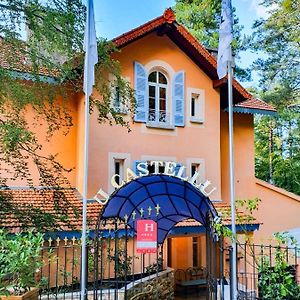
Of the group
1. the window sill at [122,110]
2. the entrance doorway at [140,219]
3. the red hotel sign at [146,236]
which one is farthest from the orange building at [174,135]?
the red hotel sign at [146,236]

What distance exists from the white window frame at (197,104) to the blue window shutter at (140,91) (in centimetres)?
167

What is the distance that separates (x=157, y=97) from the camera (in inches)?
532

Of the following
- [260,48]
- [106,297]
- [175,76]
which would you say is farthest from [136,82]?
[260,48]

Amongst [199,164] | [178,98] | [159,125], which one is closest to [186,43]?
[178,98]

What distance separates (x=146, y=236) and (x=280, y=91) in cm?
1306

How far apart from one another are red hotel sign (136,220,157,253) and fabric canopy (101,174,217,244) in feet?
2.46

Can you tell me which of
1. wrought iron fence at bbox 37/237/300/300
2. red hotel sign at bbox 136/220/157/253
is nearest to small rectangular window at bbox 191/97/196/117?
red hotel sign at bbox 136/220/157/253

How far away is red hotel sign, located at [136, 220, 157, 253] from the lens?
10.5 m

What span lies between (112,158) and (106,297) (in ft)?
14.6

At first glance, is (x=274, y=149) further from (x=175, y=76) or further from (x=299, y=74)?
(x=175, y=76)

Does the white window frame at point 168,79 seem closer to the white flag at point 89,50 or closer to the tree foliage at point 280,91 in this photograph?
the white flag at point 89,50

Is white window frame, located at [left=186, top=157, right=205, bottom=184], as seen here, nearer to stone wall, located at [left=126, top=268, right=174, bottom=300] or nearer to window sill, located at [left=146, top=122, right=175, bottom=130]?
window sill, located at [left=146, top=122, right=175, bottom=130]

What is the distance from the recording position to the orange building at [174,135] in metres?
12.4

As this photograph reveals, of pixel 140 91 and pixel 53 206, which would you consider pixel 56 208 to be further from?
pixel 140 91
